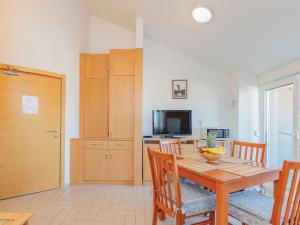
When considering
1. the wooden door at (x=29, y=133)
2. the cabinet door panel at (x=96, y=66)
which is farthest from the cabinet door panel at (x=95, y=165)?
the cabinet door panel at (x=96, y=66)

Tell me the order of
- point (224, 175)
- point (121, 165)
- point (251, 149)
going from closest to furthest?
point (224, 175), point (251, 149), point (121, 165)

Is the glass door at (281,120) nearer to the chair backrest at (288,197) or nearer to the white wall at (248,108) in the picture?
the white wall at (248,108)

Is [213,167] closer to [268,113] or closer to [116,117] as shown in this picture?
[116,117]

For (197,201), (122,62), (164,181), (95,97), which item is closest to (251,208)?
(197,201)

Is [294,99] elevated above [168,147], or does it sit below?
above

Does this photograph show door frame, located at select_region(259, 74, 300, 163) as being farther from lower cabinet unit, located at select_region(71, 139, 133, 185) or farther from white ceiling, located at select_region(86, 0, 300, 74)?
lower cabinet unit, located at select_region(71, 139, 133, 185)

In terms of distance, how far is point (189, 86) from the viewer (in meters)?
4.53

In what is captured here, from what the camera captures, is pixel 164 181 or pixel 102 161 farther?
pixel 102 161

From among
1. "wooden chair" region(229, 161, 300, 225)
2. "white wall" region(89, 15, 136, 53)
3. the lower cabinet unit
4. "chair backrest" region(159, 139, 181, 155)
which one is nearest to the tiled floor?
the lower cabinet unit

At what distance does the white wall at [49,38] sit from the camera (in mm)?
3021

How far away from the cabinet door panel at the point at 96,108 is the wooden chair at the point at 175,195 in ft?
7.11

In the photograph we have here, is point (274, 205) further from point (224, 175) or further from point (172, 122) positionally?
point (172, 122)

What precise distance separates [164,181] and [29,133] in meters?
2.51

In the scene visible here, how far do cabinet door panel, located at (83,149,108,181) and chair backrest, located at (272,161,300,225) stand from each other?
285 centimetres
